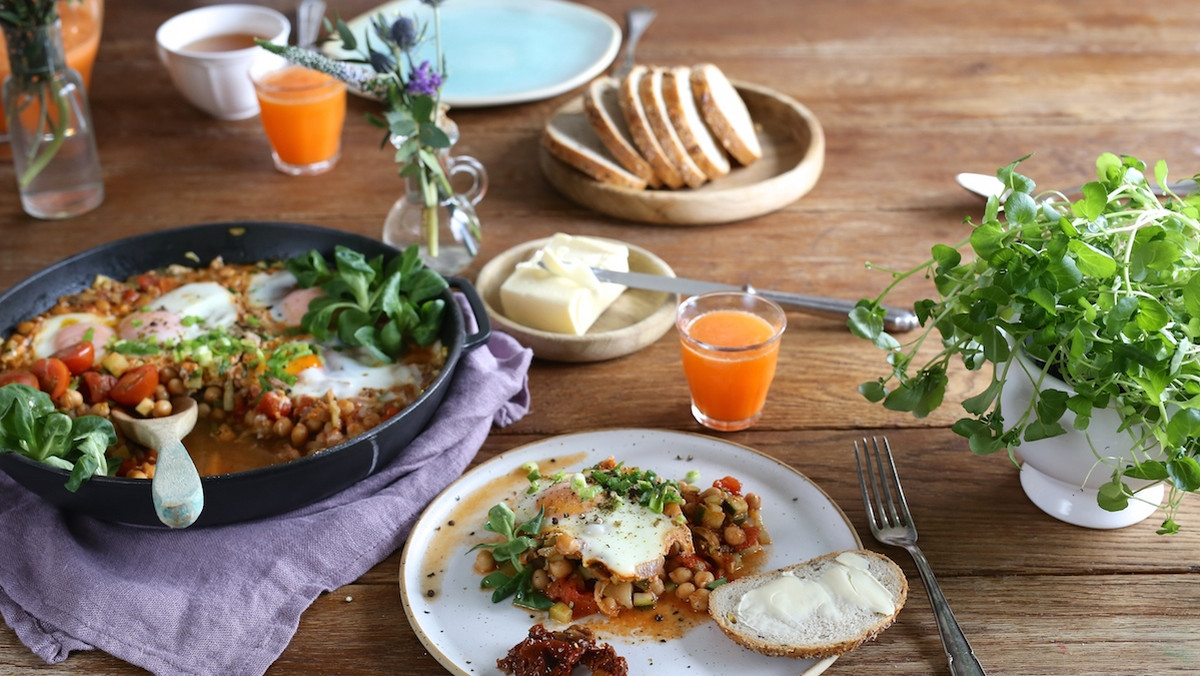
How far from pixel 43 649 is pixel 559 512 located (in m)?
0.92

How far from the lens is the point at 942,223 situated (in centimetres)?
311

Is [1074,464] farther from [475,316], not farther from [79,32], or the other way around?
[79,32]

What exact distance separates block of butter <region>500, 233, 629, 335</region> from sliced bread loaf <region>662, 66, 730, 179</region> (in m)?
0.62

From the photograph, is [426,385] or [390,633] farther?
[426,385]

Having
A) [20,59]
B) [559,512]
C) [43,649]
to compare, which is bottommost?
[43,649]

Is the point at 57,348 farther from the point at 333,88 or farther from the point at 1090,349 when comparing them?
the point at 1090,349

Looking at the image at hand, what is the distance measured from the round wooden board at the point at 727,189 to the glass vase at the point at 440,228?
380 millimetres

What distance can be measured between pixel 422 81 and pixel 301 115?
809mm

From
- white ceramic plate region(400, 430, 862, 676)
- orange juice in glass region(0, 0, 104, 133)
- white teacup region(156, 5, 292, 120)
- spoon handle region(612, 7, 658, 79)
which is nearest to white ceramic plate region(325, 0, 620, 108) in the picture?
spoon handle region(612, 7, 658, 79)

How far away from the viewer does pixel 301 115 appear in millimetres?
3197

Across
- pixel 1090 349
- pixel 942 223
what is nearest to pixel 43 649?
pixel 1090 349

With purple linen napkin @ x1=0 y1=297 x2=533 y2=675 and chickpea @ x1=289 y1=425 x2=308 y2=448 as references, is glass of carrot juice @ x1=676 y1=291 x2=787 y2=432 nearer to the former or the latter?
purple linen napkin @ x1=0 y1=297 x2=533 y2=675

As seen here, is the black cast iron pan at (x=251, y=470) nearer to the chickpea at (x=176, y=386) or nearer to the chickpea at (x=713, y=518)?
the chickpea at (x=176, y=386)

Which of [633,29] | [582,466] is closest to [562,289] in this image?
[582,466]
